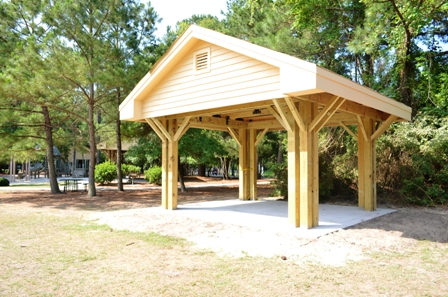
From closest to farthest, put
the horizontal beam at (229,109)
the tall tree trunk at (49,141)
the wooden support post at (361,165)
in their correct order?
the horizontal beam at (229,109)
the wooden support post at (361,165)
the tall tree trunk at (49,141)

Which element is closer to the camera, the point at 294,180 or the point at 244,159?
the point at 294,180

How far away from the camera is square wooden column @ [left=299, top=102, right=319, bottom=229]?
6262mm

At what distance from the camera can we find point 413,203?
1041 cm

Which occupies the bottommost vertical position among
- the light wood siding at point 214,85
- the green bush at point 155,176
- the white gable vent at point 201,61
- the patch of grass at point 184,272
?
the patch of grass at point 184,272

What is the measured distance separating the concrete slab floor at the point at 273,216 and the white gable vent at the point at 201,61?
332cm

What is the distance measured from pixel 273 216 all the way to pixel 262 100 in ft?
9.51

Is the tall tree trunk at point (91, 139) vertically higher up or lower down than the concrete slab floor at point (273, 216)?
higher up

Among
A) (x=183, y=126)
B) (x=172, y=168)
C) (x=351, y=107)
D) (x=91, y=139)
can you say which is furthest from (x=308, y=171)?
(x=91, y=139)

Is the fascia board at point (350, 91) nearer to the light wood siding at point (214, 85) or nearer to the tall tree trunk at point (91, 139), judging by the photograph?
the light wood siding at point (214, 85)

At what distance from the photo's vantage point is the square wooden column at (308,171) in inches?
247

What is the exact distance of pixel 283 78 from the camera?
5.80m

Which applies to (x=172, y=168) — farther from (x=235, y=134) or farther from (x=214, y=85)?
(x=235, y=134)

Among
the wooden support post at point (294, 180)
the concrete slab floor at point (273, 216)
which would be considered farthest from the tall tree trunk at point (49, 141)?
the wooden support post at point (294, 180)

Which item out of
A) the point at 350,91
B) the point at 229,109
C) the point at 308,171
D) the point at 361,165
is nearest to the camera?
the point at 350,91
